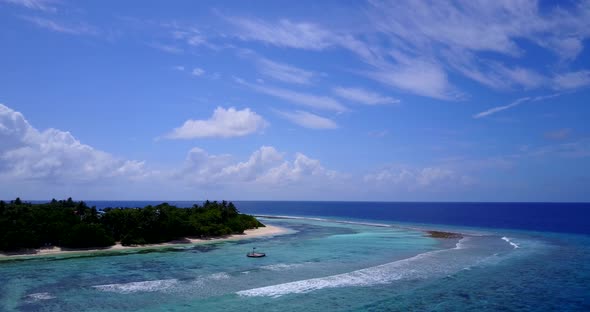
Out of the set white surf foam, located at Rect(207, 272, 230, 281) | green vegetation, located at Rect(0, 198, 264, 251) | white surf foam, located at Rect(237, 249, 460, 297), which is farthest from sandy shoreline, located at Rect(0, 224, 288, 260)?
white surf foam, located at Rect(237, 249, 460, 297)

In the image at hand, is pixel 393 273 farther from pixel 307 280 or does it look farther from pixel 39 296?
pixel 39 296

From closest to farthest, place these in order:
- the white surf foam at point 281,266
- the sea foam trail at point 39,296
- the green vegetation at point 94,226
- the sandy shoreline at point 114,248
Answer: the sea foam trail at point 39,296
the white surf foam at point 281,266
the sandy shoreline at point 114,248
the green vegetation at point 94,226

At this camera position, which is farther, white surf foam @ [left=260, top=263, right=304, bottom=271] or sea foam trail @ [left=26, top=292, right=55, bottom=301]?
white surf foam @ [left=260, top=263, right=304, bottom=271]

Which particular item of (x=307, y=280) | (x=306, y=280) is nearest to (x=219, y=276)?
(x=306, y=280)

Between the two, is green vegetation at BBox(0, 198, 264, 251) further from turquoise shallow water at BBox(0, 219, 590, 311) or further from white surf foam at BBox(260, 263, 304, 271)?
white surf foam at BBox(260, 263, 304, 271)

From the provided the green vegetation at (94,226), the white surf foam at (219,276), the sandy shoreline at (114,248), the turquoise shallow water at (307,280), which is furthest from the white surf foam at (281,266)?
the green vegetation at (94,226)

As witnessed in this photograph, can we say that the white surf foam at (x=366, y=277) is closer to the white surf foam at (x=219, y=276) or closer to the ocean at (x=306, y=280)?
the ocean at (x=306, y=280)
